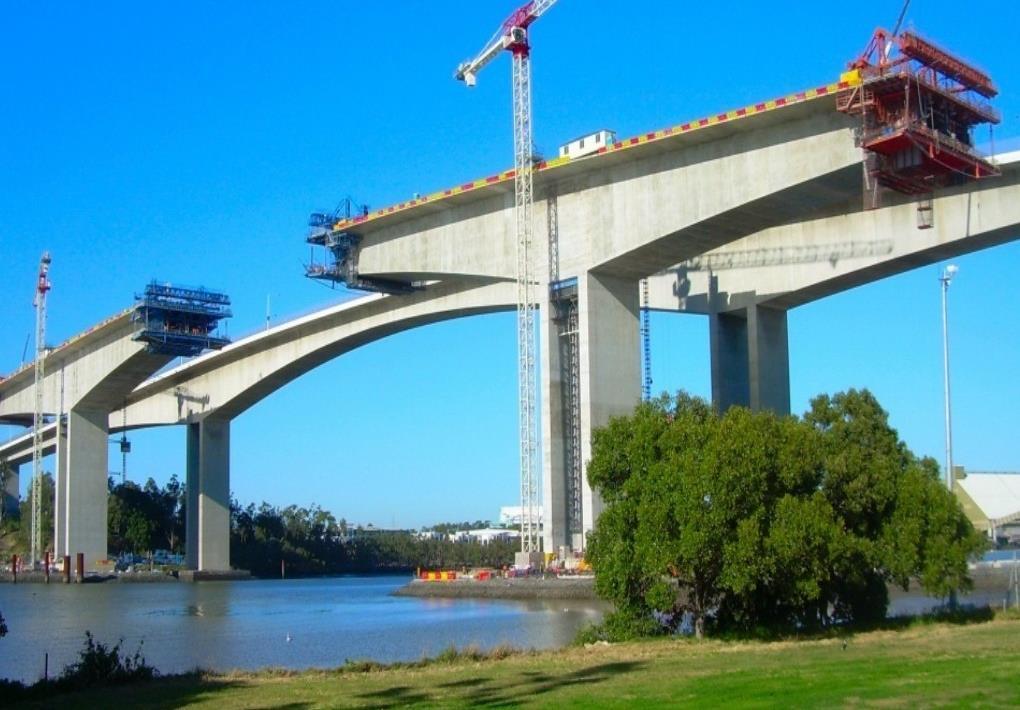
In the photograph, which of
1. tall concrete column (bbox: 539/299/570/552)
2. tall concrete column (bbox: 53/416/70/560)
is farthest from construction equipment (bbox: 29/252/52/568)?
tall concrete column (bbox: 539/299/570/552)

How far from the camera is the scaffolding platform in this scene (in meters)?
84.6

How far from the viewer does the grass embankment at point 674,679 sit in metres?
17.7

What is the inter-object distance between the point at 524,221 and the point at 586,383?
775 centimetres

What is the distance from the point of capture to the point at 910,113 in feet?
147

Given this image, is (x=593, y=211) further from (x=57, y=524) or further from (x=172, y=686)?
(x=57, y=524)

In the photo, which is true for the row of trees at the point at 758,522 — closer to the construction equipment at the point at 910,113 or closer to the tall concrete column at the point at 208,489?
the construction equipment at the point at 910,113

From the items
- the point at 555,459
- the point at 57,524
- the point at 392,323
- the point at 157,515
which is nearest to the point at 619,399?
the point at 555,459

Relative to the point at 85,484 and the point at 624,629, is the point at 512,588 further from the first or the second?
the point at 85,484

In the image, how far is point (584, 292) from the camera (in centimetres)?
5503

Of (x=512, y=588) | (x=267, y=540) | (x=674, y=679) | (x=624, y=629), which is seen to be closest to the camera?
(x=674, y=679)

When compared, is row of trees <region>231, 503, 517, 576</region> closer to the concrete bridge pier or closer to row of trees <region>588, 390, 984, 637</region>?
the concrete bridge pier

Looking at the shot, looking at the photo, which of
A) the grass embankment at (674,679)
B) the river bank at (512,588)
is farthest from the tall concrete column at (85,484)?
the grass embankment at (674,679)

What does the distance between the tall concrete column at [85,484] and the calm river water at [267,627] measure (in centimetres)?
1797

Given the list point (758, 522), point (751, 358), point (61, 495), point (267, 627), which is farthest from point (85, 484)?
A: point (758, 522)
